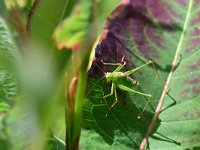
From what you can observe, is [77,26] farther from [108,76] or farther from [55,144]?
[108,76]

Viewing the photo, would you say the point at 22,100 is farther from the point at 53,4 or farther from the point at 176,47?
the point at 176,47

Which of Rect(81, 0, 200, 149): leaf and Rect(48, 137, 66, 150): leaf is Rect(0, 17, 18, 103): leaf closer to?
Rect(48, 137, 66, 150): leaf

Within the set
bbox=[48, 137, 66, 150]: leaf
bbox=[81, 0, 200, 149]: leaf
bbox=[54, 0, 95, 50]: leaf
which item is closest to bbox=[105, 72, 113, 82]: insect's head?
bbox=[81, 0, 200, 149]: leaf

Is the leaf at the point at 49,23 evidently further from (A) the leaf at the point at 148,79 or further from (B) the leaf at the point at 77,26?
(A) the leaf at the point at 148,79

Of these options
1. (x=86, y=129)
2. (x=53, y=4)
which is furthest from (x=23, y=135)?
(x=86, y=129)

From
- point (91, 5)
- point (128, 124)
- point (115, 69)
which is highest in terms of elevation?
point (91, 5)

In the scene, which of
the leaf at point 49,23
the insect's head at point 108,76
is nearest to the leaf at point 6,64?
the leaf at point 49,23
